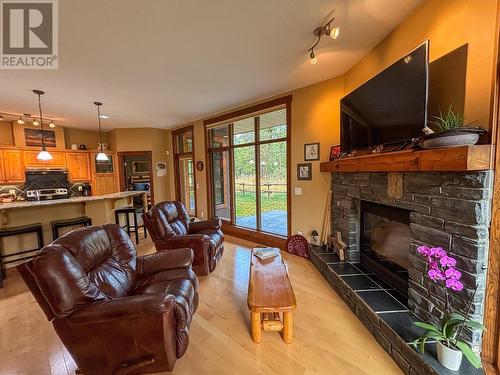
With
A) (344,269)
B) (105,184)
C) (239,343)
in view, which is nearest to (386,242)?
(344,269)

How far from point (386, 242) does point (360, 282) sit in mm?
543

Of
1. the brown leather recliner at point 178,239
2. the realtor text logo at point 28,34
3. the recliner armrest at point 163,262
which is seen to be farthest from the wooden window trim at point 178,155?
the recliner armrest at point 163,262

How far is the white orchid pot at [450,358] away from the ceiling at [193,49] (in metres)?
2.53

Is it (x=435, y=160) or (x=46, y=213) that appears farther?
(x=46, y=213)

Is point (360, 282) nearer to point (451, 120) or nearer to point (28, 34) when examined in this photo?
point (451, 120)

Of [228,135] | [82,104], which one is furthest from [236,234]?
[82,104]

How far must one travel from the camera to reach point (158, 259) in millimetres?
2219

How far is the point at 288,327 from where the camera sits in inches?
71.3

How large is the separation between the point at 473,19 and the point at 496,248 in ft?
4.94

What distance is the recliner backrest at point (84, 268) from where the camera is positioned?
133cm

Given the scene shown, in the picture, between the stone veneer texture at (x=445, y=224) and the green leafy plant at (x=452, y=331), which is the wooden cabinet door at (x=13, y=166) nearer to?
the stone veneer texture at (x=445, y=224)

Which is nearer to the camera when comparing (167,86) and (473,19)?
(473,19)

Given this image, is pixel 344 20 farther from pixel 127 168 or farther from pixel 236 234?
pixel 127 168

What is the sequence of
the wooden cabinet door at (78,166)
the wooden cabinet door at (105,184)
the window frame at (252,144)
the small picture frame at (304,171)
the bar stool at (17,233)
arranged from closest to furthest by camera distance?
the bar stool at (17,233) → the small picture frame at (304,171) → the window frame at (252,144) → the wooden cabinet door at (78,166) → the wooden cabinet door at (105,184)
